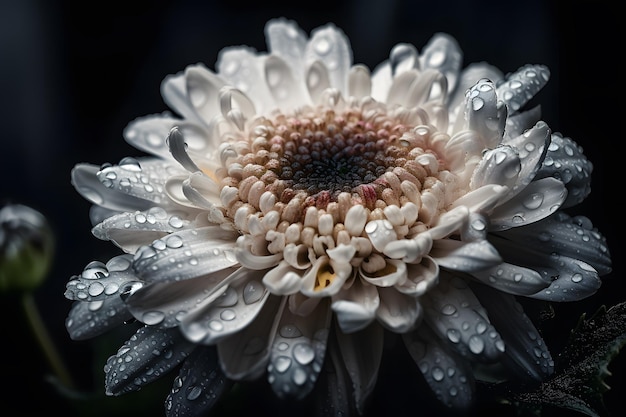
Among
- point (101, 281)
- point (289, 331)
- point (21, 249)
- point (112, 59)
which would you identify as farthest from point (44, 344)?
point (112, 59)

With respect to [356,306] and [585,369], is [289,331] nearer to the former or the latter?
[356,306]

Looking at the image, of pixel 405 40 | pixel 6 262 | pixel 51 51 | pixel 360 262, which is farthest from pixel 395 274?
pixel 51 51

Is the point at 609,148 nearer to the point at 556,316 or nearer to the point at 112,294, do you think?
the point at 556,316

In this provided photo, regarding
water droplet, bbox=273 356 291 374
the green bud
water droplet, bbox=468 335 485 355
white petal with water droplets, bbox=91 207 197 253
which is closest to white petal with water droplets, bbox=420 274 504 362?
water droplet, bbox=468 335 485 355

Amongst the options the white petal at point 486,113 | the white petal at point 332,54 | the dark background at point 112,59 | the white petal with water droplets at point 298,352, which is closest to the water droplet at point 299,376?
the white petal with water droplets at point 298,352

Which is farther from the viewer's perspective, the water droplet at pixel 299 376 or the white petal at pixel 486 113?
the white petal at pixel 486 113

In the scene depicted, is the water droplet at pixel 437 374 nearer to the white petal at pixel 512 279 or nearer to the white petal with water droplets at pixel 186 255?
the white petal at pixel 512 279
